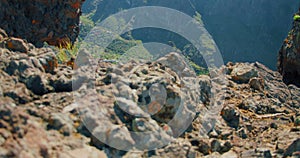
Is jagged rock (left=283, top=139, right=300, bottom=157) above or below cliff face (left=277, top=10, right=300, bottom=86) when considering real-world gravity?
below

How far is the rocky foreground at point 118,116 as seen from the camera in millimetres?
4219

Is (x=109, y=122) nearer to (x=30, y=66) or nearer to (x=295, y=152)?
(x=30, y=66)

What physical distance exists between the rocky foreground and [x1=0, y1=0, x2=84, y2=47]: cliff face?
8687 mm

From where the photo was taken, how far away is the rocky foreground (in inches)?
166

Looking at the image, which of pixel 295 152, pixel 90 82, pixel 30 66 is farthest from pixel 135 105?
pixel 295 152

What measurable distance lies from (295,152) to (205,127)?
184 cm

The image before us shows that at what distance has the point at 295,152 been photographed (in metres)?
5.30

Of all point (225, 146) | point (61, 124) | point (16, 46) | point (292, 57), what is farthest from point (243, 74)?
point (292, 57)

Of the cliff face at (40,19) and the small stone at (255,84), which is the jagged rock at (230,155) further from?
the cliff face at (40,19)

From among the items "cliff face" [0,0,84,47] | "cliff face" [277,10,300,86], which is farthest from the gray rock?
"cliff face" [277,10,300,86]

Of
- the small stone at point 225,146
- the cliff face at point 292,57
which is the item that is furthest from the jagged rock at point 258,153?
the cliff face at point 292,57

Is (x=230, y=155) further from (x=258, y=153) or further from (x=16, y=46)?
(x=16, y=46)

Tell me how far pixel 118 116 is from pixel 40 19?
49.3ft

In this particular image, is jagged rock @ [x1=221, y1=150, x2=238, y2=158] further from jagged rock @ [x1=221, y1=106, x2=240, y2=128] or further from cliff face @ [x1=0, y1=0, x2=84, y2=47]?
cliff face @ [x1=0, y1=0, x2=84, y2=47]
